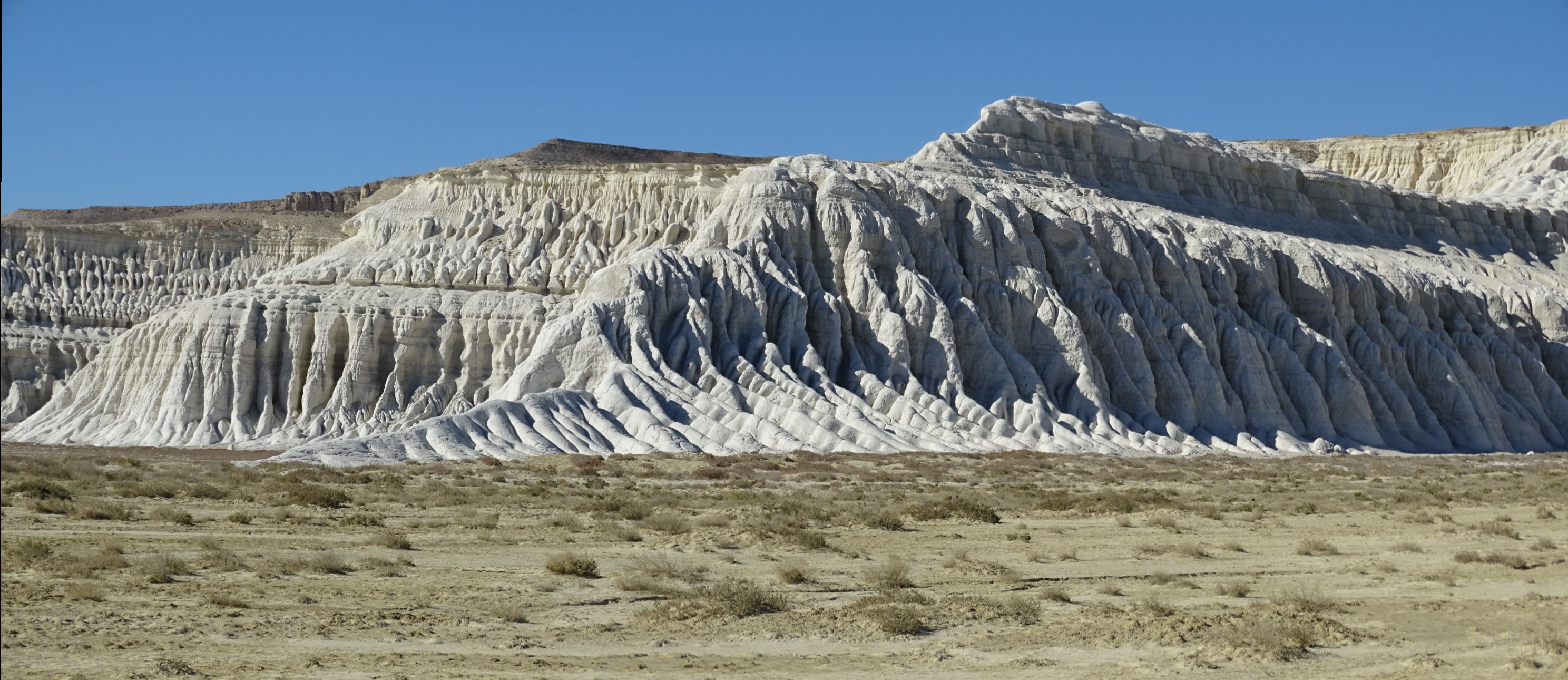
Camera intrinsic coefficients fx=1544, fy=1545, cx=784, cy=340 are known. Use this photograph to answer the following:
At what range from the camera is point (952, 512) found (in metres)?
30.1

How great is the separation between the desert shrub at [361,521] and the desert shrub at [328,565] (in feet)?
16.3

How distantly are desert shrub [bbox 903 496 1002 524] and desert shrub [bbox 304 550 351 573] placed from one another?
12341 millimetres

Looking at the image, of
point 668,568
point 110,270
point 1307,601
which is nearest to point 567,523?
point 668,568

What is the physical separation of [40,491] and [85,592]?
36.8ft

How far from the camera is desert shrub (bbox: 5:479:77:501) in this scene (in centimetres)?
2686

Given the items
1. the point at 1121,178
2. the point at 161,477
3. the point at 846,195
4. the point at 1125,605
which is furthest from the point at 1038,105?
the point at 1125,605

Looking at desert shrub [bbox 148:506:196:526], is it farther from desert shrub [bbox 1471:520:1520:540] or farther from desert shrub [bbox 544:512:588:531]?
desert shrub [bbox 1471:520:1520:540]

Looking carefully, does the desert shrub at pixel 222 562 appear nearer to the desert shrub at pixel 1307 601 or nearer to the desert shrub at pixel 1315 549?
the desert shrub at pixel 1307 601

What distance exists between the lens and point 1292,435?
6344 cm

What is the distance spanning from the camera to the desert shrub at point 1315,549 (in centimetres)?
2459

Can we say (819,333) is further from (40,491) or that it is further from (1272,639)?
(1272,639)

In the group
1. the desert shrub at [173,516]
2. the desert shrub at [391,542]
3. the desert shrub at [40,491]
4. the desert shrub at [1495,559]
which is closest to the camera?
the desert shrub at [1495,559]

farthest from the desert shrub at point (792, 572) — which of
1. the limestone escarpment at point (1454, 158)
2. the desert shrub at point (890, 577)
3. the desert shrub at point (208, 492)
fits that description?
the limestone escarpment at point (1454, 158)

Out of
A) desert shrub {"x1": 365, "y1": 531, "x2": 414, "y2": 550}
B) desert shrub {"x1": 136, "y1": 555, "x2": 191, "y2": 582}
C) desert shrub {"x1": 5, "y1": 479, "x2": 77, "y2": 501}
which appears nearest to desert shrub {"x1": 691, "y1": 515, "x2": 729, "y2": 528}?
desert shrub {"x1": 365, "y1": 531, "x2": 414, "y2": 550}
